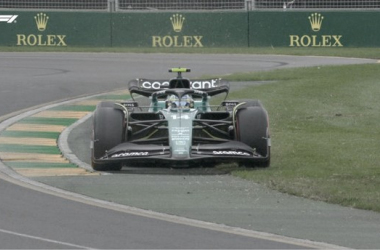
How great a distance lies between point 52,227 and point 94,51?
28.0m

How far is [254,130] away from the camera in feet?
45.7

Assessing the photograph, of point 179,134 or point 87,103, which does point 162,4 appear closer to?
point 87,103

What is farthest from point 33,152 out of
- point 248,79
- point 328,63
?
point 328,63

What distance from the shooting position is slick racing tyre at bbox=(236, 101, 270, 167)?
13797 millimetres

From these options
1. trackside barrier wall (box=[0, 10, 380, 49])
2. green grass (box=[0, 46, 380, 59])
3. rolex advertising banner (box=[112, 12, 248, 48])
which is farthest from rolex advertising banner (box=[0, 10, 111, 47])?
rolex advertising banner (box=[112, 12, 248, 48])

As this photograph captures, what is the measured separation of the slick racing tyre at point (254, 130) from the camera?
13.8m

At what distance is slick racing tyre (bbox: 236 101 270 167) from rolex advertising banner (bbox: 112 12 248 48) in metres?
25.8

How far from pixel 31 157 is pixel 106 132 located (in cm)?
159

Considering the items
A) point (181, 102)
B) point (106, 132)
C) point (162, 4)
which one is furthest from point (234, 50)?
point (106, 132)

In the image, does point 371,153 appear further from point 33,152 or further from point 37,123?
point 37,123

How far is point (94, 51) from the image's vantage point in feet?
124

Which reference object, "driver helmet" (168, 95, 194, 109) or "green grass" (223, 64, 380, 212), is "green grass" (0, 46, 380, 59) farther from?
"driver helmet" (168, 95, 194, 109)

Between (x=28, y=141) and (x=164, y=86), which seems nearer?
(x=164, y=86)

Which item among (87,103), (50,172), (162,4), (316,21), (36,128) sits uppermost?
(162,4)
